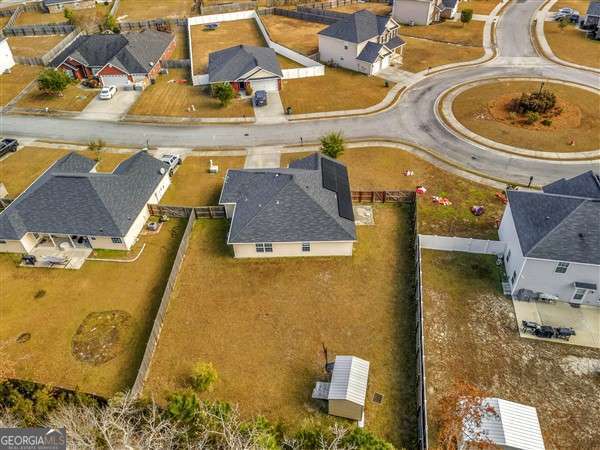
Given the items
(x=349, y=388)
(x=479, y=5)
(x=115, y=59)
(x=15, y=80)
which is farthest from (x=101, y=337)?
(x=479, y=5)

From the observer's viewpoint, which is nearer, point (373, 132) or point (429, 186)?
point (429, 186)

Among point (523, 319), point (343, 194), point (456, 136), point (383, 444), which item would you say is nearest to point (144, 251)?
point (343, 194)

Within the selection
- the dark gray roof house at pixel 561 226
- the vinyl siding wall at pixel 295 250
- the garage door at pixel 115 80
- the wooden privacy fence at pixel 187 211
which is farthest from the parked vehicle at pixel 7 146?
the dark gray roof house at pixel 561 226

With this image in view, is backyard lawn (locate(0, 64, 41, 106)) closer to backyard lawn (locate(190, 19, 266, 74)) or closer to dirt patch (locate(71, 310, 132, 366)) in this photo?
backyard lawn (locate(190, 19, 266, 74))

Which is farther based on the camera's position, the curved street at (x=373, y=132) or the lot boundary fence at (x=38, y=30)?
the lot boundary fence at (x=38, y=30)

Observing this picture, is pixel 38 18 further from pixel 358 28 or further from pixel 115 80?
pixel 358 28

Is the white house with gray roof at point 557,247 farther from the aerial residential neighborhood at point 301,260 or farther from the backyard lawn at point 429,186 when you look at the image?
the backyard lawn at point 429,186

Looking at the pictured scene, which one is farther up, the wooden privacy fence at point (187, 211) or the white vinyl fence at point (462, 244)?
the wooden privacy fence at point (187, 211)
